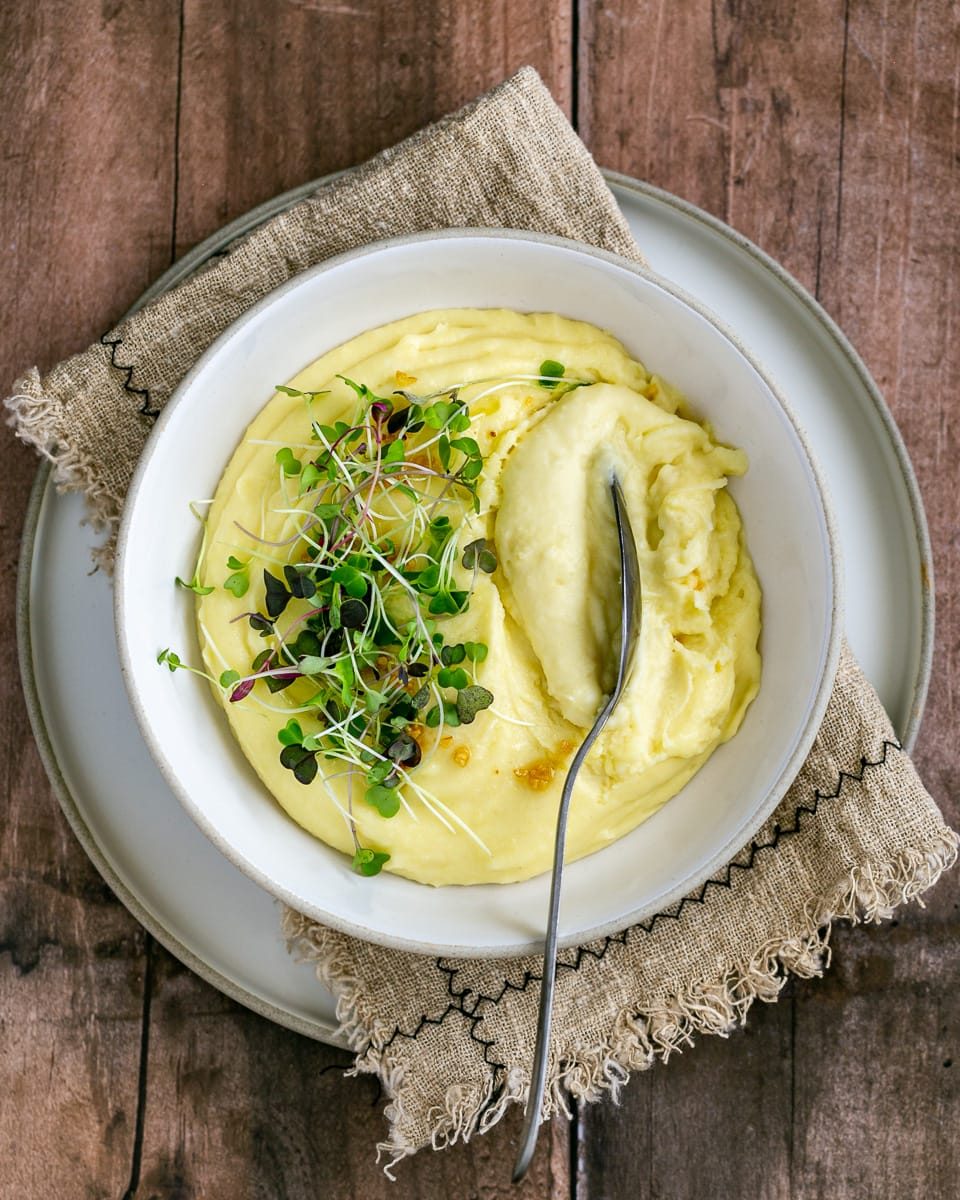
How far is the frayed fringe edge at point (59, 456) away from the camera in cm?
211

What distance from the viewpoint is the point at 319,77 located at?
2316mm

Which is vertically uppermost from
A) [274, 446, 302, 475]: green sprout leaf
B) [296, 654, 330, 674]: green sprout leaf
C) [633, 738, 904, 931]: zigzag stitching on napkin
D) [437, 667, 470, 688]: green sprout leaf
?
[274, 446, 302, 475]: green sprout leaf

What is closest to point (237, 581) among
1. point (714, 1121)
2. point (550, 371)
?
point (550, 371)

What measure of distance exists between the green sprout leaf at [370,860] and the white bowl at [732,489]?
0.06 m

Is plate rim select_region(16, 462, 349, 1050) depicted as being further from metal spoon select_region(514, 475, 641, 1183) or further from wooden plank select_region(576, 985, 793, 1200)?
wooden plank select_region(576, 985, 793, 1200)

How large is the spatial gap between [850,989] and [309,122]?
88.7 inches

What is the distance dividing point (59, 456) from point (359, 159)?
3.00ft

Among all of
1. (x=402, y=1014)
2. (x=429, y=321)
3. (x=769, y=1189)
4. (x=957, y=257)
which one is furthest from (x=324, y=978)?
(x=957, y=257)

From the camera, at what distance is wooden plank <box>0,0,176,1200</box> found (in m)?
2.30

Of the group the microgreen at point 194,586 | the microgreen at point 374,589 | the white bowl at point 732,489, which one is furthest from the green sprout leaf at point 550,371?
the microgreen at point 194,586

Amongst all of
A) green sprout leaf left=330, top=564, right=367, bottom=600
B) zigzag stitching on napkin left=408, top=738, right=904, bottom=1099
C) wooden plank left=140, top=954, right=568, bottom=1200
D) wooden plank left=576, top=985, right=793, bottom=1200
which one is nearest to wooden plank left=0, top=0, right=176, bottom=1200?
wooden plank left=140, top=954, right=568, bottom=1200

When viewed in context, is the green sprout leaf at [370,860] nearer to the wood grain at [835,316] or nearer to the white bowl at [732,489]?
the white bowl at [732,489]

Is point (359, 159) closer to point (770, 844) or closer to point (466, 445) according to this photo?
point (466, 445)

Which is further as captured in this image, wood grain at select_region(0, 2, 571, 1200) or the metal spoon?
wood grain at select_region(0, 2, 571, 1200)
